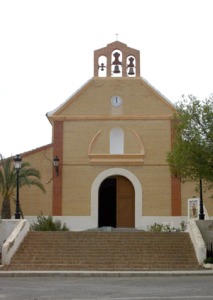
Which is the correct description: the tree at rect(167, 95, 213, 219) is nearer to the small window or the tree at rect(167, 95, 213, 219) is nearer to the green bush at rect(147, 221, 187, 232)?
the green bush at rect(147, 221, 187, 232)

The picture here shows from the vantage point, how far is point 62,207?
33.4 metres

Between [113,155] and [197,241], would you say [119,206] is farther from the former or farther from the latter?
[197,241]

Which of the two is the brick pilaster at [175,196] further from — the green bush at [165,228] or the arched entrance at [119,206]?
the arched entrance at [119,206]

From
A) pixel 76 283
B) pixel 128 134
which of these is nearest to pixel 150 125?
pixel 128 134

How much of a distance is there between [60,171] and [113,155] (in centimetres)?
305

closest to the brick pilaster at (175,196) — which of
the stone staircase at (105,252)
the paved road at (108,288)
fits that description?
the stone staircase at (105,252)

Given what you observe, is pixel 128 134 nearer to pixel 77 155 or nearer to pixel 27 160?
pixel 77 155

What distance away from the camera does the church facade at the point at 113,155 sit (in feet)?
110

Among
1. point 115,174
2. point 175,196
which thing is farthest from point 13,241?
point 175,196

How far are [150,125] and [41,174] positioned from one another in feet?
21.9

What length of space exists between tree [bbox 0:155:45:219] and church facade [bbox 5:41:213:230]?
0.95 metres

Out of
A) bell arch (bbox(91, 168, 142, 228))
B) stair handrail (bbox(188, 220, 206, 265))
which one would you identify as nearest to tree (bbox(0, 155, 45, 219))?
bell arch (bbox(91, 168, 142, 228))

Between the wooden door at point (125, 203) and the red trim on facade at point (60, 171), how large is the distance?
133 inches

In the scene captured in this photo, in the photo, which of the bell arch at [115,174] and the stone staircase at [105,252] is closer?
the stone staircase at [105,252]
